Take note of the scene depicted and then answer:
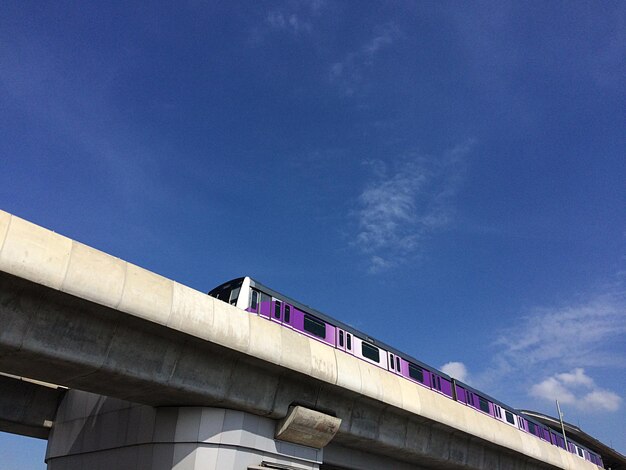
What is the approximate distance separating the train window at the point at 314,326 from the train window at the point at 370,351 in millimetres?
3102

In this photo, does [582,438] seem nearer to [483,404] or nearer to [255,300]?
[483,404]

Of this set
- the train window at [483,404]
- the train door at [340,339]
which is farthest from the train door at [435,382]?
the train door at [340,339]

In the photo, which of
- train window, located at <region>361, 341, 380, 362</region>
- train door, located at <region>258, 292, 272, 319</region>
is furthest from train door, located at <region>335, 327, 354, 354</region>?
train door, located at <region>258, 292, 272, 319</region>

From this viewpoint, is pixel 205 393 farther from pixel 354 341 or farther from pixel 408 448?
pixel 408 448

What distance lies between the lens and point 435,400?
75.2ft

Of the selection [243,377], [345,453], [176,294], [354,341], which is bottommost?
[345,453]

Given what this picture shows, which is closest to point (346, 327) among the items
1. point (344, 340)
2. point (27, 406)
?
point (344, 340)

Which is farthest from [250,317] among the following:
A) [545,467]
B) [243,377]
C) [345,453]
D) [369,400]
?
[545,467]

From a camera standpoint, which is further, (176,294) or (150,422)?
(150,422)

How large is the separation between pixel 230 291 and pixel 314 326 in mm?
3794

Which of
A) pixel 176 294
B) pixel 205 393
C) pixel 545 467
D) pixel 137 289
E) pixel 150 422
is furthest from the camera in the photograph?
pixel 545 467

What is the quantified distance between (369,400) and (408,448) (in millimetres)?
4380

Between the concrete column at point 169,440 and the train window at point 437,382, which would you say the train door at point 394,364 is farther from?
the concrete column at point 169,440

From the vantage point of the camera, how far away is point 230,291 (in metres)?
19.3
